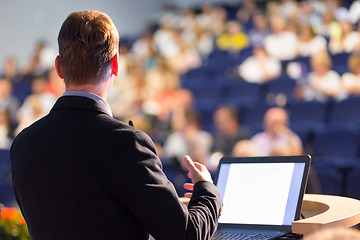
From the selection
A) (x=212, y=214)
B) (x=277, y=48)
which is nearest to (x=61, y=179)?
(x=212, y=214)

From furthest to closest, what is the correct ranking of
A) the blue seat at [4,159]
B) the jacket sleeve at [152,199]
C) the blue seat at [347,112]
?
1. the blue seat at [4,159]
2. the blue seat at [347,112]
3. the jacket sleeve at [152,199]

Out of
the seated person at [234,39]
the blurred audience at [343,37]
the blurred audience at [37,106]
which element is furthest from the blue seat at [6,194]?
the seated person at [234,39]

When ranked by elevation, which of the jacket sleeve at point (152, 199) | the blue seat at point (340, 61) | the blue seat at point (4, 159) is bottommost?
the blue seat at point (4, 159)

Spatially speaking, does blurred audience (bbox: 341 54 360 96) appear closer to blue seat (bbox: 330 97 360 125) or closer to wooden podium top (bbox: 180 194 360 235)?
blue seat (bbox: 330 97 360 125)

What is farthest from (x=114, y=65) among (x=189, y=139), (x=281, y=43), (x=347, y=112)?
(x=281, y=43)

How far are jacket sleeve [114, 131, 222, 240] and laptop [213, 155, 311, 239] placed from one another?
34 cm

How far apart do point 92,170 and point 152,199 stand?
0.13 metres

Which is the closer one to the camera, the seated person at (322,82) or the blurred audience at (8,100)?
the seated person at (322,82)

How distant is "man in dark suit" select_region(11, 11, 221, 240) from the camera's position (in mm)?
955

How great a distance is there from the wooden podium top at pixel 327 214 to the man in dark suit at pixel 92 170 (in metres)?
0.20

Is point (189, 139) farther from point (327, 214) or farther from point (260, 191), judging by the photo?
point (327, 214)

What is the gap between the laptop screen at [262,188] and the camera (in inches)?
51.8

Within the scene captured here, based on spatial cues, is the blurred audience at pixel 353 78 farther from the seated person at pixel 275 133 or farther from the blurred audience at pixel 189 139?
the blurred audience at pixel 189 139

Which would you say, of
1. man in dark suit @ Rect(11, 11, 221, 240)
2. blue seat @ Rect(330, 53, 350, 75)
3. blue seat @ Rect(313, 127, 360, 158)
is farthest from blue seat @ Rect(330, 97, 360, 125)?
man in dark suit @ Rect(11, 11, 221, 240)
